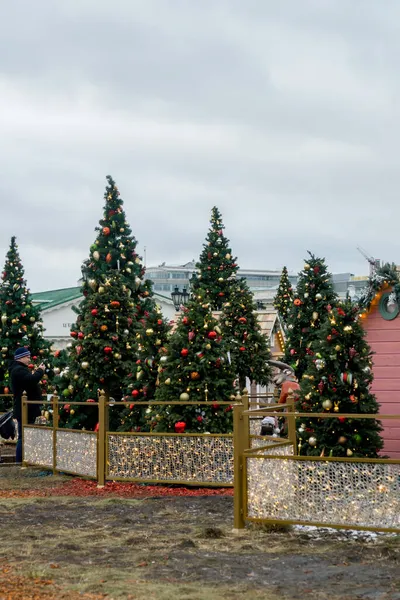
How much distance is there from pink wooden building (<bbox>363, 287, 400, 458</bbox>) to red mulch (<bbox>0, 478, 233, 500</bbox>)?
11.3 ft

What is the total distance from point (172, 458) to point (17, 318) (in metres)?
14.0

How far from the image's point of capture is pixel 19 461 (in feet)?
54.6

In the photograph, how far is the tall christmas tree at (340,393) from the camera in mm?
12641

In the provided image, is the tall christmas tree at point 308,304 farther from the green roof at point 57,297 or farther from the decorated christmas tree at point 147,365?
the green roof at point 57,297

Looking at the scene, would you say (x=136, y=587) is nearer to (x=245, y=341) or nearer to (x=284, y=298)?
(x=245, y=341)

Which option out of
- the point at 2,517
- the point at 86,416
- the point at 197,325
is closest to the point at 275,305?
the point at 86,416

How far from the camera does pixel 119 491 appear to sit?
1278 centimetres

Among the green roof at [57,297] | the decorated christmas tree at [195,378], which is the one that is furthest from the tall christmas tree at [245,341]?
the green roof at [57,297]

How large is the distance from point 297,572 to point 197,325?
22.8 ft

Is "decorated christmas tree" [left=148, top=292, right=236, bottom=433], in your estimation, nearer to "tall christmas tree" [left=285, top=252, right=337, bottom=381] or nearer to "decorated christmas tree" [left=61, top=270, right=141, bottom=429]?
"decorated christmas tree" [left=61, top=270, right=141, bottom=429]

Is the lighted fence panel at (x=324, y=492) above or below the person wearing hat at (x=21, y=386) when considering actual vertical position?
below

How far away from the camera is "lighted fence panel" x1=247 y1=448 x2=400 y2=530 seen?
8273 mm

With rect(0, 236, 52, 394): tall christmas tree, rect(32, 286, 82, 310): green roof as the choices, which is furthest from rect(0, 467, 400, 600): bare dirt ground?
rect(32, 286, 82, 310): green roof

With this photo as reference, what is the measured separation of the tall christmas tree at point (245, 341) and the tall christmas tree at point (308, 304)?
1332mm
